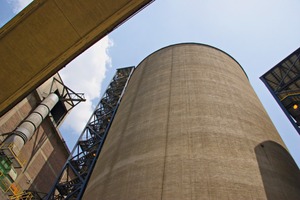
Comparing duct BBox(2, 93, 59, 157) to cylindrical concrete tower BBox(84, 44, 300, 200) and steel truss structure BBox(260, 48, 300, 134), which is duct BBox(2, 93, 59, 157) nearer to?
cylindrical concrete tower BBox(84, 44, 300, 200)

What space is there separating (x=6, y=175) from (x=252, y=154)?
1225 cm

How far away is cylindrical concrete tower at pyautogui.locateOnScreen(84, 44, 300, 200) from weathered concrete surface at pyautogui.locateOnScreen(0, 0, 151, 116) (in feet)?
14.6

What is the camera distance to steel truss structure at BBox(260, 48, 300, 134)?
15.4 metres

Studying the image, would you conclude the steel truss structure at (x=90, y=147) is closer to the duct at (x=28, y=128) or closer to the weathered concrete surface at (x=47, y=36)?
the duct at (x=28, y=128)

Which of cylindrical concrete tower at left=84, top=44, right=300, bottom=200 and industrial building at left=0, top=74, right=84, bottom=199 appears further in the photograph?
industrial building at left=0, top=74, right=84, bottom=199

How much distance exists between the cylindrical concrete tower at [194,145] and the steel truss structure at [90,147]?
19.1 ft

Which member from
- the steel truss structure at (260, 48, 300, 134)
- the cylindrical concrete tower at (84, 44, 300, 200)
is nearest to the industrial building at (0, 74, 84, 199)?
the cylindrical concrete tower at (84, 44, 300, 200)

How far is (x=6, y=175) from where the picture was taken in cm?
1405

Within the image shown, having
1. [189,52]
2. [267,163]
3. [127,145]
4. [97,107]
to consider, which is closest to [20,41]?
[127,145]

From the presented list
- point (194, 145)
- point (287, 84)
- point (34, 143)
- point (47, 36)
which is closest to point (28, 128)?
point (34, 143)

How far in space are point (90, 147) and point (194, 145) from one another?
12184 mm

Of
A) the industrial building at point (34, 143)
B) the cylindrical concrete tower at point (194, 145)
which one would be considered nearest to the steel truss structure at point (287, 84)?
the cylindrical concrete tower at point (194, 145)

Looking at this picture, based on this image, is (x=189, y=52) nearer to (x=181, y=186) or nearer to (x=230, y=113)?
(x=230, y=113)

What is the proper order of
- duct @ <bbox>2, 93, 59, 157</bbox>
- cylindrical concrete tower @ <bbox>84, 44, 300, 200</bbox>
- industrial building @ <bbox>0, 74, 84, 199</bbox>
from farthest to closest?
duct @ <bbox>2, 93, 59, 157</bbox> < industrial building @ <bbox>0, 74, 84, 199</bbox> < cylindrical concrete tower @ <bbox>84, 44, 300, 200</bbox>
